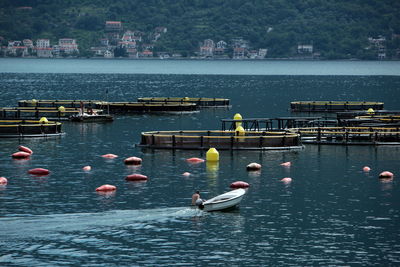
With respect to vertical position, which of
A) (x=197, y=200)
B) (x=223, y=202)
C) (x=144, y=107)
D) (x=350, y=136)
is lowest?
(x=223, y=202)

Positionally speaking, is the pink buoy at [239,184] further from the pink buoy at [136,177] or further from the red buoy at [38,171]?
the red buoy at [38,171]

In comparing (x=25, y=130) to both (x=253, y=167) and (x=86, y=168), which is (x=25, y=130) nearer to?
(x=86, y=168)

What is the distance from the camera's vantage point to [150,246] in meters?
57.1

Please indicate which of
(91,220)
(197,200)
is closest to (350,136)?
(197,200)

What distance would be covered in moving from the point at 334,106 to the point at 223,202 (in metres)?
107

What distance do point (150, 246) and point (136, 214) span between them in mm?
6617

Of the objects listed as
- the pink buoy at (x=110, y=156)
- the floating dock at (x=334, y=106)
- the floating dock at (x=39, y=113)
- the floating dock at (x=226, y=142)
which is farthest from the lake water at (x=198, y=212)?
the floating dock at (x=334, y=106)

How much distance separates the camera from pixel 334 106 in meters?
169

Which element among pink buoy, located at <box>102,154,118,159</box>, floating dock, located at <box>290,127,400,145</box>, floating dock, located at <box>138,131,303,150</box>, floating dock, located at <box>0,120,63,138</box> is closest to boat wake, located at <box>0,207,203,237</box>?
pink buoy, located at <box>102,154,118,159</box>

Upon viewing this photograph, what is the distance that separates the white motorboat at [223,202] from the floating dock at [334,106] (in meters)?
99.5

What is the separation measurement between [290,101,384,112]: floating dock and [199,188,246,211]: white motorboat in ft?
326

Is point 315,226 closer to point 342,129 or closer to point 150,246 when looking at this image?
point 150,246

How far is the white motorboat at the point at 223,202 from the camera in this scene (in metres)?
65.2

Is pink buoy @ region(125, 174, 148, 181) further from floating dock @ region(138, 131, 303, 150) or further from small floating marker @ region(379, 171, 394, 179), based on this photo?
small floating marker @ region(379, 171, 394, 179)
